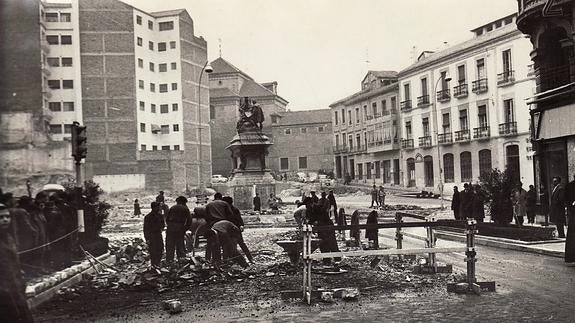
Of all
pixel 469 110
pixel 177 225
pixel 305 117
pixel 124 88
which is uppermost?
pixel 124 88

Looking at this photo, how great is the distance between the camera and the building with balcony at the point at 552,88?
→ 62.7 ft

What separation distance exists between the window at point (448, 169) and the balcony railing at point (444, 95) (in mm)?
4288

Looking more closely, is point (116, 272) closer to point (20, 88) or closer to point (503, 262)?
point (20, 88)

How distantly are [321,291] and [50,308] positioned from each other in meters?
4.18

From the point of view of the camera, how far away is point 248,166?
2870 cm

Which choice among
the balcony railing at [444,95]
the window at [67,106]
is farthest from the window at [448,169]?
the window at [67,106]

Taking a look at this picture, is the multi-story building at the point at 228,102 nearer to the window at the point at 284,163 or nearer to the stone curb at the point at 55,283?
the window at the point at 284,163

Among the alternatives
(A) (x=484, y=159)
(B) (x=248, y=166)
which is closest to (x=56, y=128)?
(B) (x=248, y=166)

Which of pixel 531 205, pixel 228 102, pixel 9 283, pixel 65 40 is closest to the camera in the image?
pixel 9 283

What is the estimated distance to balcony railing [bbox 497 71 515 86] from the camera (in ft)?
121

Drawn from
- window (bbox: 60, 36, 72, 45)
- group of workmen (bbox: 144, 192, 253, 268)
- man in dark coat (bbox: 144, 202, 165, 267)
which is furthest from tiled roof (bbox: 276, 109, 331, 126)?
man in dark coat (bbox: 144, 202, 165, 267)

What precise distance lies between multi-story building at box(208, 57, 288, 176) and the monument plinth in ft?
152

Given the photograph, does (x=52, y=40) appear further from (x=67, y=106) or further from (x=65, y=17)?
(x=67, y=106)

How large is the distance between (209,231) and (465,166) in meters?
33.0
